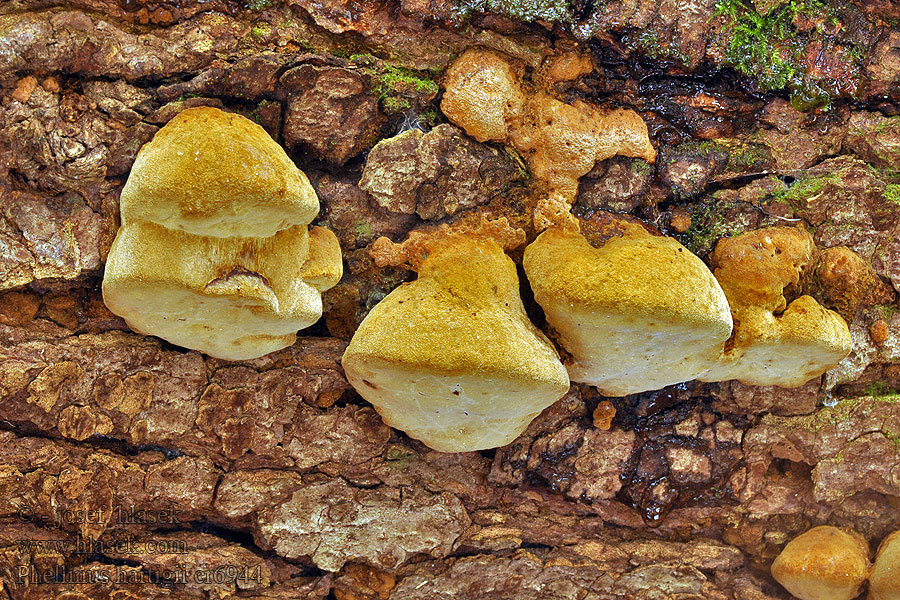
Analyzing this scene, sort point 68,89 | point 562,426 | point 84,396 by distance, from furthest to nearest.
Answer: point 562,426 < point 84,396 < point 68,89

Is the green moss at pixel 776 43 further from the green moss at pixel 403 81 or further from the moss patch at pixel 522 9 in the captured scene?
the green moss at pixel 403 81

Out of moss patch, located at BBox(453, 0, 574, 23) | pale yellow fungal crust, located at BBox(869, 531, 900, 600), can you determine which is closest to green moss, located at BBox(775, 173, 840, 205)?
moss patch, located at BBox(453, 0, 574, 23)

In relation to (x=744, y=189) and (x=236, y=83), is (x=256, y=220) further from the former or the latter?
(x=744, y=189)

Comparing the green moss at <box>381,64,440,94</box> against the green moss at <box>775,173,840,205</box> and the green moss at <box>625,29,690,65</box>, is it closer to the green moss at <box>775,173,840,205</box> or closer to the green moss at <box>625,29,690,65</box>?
the green moss at <box>625,29,690,65</box>

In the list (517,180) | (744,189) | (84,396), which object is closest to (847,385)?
(744,189)

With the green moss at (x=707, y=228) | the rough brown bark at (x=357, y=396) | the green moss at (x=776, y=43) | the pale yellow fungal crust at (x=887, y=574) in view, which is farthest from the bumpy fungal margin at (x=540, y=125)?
the pale yellow fungal crust at (x=887, y=574)

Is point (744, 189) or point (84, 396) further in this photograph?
point (744, 189)

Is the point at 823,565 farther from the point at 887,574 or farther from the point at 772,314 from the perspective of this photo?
the point at 772,314
